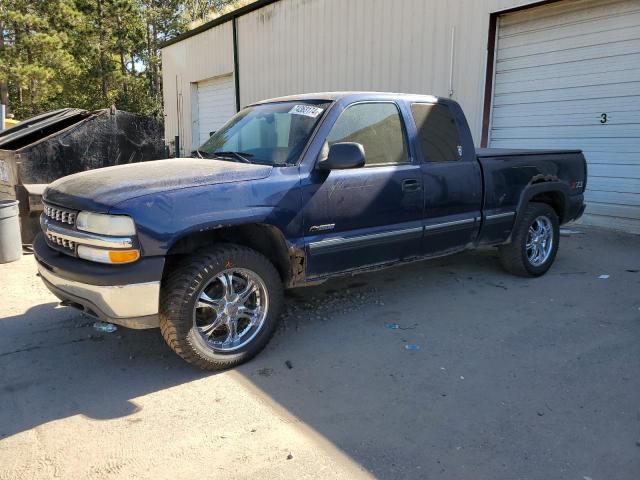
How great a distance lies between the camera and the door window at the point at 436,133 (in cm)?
464

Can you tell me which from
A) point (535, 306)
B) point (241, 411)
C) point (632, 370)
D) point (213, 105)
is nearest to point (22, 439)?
point (241, 411)

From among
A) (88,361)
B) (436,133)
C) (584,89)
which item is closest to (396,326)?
(436,133)

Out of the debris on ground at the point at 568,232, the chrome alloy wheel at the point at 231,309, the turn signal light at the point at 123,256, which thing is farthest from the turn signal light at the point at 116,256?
the debris on ground at the point at 568,232

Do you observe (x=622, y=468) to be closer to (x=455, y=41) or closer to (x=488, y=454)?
(x=488, y=454)

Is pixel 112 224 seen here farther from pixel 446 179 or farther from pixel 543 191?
pixel 543 191

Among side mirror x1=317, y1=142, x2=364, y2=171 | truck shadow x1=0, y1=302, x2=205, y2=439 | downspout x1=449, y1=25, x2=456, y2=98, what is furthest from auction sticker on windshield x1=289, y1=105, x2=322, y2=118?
downspout x1=449, y1=25, x2=456, y2=98

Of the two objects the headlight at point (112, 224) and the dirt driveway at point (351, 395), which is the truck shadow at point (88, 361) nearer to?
the dirt driveway at point (351, 395)

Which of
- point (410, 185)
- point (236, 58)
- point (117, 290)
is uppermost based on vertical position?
point (236, 58)

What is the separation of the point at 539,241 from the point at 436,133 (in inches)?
75.6

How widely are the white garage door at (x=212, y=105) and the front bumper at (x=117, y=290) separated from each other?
1403 cm

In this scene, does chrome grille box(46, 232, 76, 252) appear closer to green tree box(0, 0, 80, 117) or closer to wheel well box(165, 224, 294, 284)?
wheel well box(165, 224, 294, 284)

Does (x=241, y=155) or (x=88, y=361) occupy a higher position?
(x=241, y=155)

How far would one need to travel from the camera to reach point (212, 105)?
18.1 metres

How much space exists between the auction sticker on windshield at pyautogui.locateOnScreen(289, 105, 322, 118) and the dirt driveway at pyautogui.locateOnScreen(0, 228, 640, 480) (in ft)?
5.64
